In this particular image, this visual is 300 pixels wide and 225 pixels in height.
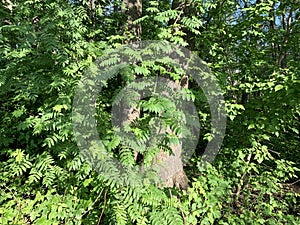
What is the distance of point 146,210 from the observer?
1.91 meters

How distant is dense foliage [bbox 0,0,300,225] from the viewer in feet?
6.70

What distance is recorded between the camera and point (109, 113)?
8.27 ft

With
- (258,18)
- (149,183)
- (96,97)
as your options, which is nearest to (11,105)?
(96,97)

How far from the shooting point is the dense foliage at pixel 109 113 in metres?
2.04

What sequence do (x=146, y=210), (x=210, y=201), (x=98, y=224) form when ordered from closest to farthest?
1. (x=146, y=210)
2. (x=98, y=224)
3. (x=210, y=201)

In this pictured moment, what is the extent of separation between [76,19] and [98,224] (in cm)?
193

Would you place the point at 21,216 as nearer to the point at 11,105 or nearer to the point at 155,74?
the point at 11,105

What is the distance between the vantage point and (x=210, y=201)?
238 centimetres

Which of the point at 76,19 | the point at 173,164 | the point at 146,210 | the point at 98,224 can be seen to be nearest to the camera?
the point at 146,210

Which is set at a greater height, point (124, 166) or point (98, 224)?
point (124, 166)

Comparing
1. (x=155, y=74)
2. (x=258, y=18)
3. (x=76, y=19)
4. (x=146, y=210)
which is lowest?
(x=146, y=210)

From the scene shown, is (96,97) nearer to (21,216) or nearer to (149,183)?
(149,183)

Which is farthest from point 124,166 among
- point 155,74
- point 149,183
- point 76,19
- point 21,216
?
point 76,19

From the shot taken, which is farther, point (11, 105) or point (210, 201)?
point (11, 105)
